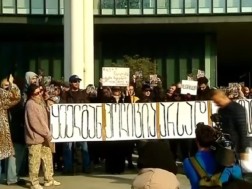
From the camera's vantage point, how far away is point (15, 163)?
38.3ft

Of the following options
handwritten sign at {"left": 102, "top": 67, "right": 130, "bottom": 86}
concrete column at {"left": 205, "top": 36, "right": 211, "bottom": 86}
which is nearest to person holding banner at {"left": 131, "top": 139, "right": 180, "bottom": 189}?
handwritten sign at {"left": 102, "top": 67, "right": 130, "bottom": 86}

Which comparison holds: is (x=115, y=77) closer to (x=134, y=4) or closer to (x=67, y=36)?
(x=67, y=36)

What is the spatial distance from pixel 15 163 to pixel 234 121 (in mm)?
5073

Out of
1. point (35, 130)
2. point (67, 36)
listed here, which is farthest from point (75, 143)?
point (67, 36)

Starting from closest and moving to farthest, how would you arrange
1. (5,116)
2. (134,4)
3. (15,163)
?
(5,116) → (15,163) → (134,4)

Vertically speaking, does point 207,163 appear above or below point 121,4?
below

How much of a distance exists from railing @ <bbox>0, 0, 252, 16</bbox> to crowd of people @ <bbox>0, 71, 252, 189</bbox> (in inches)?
931

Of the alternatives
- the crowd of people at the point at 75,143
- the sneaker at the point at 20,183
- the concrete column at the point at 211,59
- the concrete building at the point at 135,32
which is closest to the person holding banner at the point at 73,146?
the crowd of people at the point at 75,143

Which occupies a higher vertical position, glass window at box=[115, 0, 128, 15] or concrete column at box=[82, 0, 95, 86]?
glass window at box=[115, 0, 128, 15]

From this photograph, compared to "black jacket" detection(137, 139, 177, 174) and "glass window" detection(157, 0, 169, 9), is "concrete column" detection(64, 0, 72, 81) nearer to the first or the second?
"glass window" detection(157, 0, 169, 9)

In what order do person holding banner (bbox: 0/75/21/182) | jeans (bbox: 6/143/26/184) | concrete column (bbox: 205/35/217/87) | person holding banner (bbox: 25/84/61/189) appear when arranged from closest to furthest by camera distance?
person holding banner (bbox: 25/84/61/189)
person holding banner (bbox: 0/75/21/182)
jeans (bbox: 6/143/26/184)
concrete column (bbox: 205/35/217/87)

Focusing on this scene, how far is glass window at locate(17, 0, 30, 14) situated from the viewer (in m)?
37.4

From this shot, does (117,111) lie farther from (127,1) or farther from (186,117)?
(127,1)

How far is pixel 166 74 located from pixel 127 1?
230 inches
